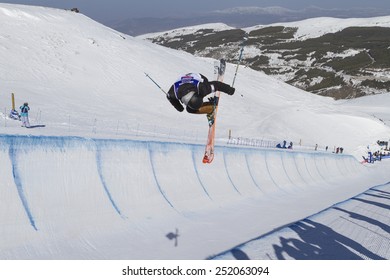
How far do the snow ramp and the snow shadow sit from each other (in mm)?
1724

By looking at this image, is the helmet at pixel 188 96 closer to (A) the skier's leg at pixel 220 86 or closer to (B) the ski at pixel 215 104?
(A) the skier's leg at pixel 220 86

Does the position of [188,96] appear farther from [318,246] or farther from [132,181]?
[132,181]

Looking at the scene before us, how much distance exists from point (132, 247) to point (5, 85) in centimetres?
3411

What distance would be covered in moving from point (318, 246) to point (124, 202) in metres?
5.09

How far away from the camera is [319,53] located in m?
132

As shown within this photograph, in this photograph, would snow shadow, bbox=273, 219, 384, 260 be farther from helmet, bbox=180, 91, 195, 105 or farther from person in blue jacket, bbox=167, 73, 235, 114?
helmet, bbox=180, 91, 195, 105

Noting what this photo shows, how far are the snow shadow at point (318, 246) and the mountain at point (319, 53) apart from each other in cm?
9088

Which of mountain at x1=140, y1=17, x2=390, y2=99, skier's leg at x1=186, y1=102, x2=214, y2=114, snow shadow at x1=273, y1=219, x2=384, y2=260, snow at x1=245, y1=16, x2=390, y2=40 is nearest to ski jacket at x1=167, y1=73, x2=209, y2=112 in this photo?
skier's leg at x1=186, y1=102, x2=214, y2=114

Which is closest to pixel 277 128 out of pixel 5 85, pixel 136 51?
pixel 136 51

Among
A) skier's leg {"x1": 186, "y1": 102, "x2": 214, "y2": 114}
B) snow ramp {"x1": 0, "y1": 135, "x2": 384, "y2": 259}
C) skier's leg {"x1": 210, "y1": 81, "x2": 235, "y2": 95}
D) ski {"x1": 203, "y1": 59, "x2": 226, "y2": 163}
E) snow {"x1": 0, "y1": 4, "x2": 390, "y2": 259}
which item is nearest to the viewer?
skier's leg {"x1": 210, "y1": 81, "x2": 235, "y2": 95}

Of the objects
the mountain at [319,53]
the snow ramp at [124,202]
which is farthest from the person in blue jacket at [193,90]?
the mountain at [319,53]

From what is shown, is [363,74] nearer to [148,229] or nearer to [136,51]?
[136,51]

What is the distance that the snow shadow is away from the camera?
8.80m

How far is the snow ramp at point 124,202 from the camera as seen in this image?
917 centimetres
